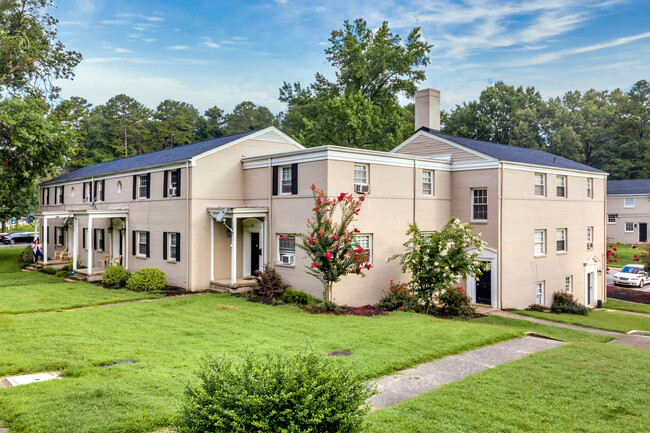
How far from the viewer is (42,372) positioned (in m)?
8.77

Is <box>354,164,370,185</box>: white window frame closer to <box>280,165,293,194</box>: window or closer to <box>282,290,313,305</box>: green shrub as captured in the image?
<box>280,165,293,194</box>: window

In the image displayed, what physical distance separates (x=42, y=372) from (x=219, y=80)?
925 inches

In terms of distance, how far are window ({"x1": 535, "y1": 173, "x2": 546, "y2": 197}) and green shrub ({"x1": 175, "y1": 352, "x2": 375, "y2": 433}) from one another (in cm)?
2126

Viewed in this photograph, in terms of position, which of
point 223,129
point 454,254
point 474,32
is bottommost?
point 454,254

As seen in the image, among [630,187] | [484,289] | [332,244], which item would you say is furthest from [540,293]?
[630,187]

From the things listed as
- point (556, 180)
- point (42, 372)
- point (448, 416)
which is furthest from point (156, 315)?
point (556, 180)

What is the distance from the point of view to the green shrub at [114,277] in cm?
2155

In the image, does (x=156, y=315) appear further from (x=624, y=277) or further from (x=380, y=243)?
(x=624, y=277)

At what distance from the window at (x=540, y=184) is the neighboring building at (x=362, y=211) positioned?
0.05m

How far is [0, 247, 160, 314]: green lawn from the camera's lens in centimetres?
1631

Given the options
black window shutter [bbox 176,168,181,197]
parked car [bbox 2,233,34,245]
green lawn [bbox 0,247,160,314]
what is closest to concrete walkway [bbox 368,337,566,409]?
green lawn [bbox 0,247,160,314]

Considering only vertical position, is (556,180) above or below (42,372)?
above

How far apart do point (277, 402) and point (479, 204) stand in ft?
62.8

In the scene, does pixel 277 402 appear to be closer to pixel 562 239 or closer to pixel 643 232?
pixel 562 239
